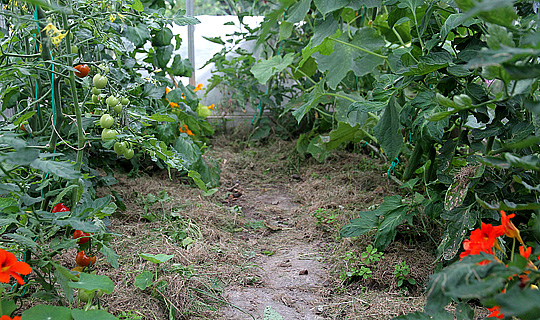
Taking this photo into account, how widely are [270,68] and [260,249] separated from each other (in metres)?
1.06

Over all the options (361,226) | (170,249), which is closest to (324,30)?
(361,226)

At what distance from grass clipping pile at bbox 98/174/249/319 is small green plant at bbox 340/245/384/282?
0.40 meters

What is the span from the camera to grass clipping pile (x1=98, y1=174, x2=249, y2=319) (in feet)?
3.93

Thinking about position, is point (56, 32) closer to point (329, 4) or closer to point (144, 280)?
point (144, 280)

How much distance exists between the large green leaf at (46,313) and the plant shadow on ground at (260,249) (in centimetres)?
24

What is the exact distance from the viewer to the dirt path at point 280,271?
1.29 meters

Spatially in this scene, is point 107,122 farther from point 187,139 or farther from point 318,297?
point 187,139

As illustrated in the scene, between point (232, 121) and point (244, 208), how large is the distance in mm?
1612

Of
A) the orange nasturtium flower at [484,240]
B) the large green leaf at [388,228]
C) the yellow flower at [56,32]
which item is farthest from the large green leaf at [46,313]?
the large green leaf at [388,228]

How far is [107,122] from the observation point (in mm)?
1036

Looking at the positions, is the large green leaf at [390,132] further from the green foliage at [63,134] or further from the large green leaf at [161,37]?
the large green leaf at [161,37]

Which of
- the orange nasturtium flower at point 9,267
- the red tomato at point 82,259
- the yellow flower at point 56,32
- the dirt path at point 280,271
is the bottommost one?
the dirt path at point 280,271

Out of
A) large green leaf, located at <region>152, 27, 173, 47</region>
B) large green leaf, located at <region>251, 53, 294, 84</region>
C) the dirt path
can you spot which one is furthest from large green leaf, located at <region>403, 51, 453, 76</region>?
large green leaf, located at <region>152, 27, 173, 47</region>

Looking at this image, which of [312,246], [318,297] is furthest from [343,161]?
[318,297]
